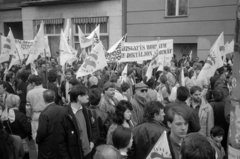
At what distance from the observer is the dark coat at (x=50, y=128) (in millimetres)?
4047

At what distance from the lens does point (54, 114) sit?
4062 mm

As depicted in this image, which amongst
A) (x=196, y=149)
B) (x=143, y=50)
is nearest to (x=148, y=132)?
(x=196, y=149)

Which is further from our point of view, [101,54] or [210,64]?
[101,54]

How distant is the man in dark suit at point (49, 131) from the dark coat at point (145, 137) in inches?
47.4

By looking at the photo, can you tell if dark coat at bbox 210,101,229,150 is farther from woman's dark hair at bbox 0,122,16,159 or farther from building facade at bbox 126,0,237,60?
building facade at bbox 126,0,237,60

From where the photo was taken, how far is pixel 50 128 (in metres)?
4.09

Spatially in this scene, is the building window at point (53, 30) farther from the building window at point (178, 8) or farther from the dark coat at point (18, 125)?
the dark coat at point (18, 125)

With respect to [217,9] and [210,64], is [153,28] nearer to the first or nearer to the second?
[217,9]

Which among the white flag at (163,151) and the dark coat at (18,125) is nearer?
the white flag at (163,151)

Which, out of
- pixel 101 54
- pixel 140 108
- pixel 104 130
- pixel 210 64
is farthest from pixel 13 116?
pixel 210 64

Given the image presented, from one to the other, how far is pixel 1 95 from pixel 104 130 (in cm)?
252

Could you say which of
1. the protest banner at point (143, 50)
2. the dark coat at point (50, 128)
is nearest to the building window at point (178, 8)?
the protest banner at point (143, 50)

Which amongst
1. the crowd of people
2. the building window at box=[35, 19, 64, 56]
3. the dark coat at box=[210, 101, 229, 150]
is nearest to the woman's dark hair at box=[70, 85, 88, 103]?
the crowd of people

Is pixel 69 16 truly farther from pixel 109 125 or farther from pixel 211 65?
pixel 109 125
